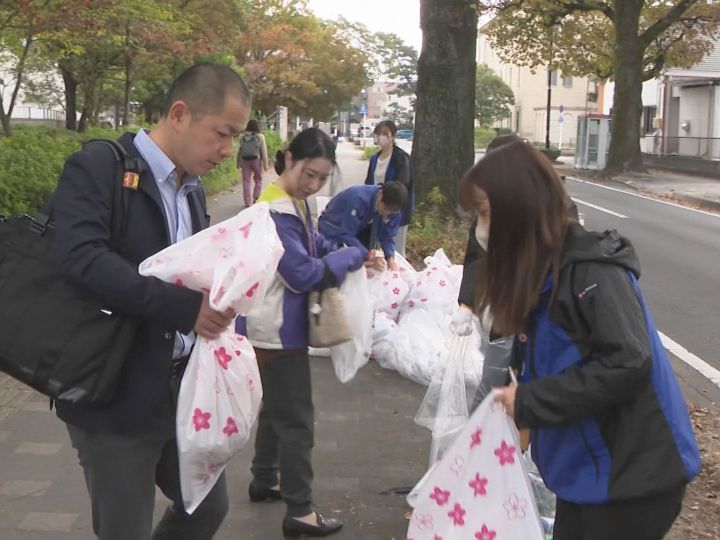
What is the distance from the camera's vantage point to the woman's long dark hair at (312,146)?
3.34 meters

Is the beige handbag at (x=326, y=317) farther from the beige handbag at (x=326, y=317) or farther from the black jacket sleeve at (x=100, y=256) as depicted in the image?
the black jacket sleeve at (x=100, y=256)

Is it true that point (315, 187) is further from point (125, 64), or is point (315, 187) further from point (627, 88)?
point (627, 88)

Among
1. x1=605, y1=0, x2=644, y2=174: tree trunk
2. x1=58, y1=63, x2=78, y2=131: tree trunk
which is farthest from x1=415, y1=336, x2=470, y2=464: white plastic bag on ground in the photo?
x1=605, y1=0, x2=644, y2=174: tree trunk

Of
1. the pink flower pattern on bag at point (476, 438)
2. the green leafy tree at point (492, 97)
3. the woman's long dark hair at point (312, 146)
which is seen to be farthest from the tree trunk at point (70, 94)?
the green leafy tree at point (492, 97)

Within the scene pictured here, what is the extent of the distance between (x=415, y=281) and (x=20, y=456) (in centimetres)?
337

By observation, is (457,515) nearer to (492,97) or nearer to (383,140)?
(383,140)

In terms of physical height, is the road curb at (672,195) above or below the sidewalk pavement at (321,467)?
above

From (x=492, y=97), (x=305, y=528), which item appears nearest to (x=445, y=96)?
(x=305, y=528)

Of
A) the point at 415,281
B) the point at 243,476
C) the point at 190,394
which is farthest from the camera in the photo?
the point at 415,281

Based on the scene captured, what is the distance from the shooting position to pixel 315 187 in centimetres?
338

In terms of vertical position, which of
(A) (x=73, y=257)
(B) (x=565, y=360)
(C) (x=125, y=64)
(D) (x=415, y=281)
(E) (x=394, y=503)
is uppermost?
(C) (x=125, y=64)

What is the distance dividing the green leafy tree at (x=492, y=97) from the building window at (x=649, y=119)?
25615 mm

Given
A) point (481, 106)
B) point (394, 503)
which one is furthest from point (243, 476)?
point (481, 106)

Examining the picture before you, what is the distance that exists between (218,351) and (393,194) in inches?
121
